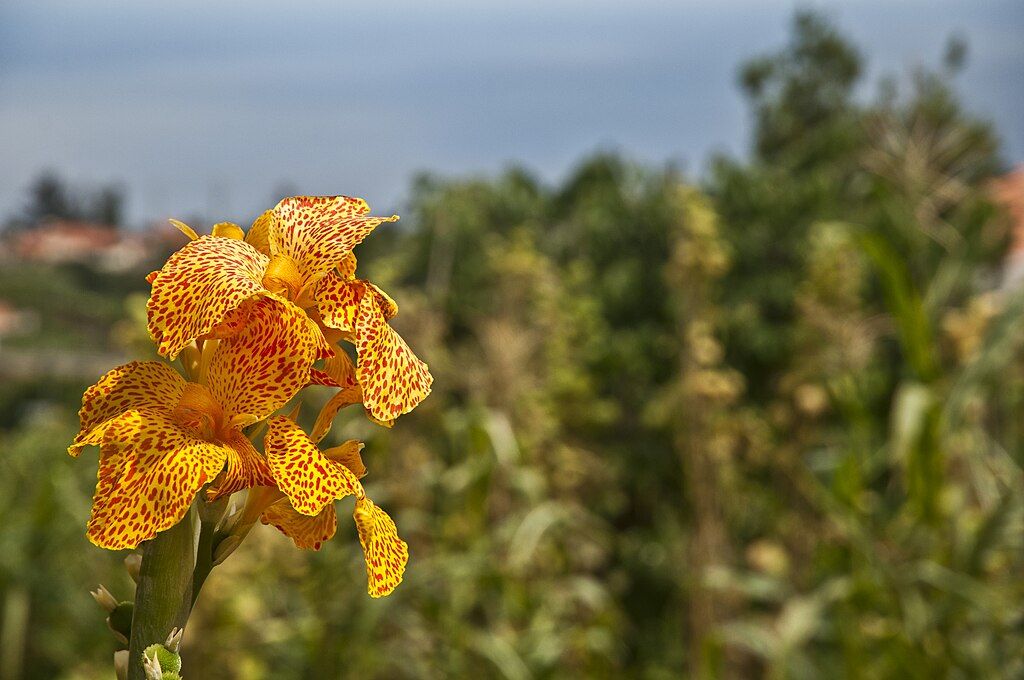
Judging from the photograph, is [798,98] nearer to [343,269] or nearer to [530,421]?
[530,421]

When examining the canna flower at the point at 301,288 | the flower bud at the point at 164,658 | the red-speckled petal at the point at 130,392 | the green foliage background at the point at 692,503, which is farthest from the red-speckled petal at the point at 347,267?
the green foliage background at the point at 692,503

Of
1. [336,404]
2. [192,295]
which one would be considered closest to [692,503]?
[336,404]

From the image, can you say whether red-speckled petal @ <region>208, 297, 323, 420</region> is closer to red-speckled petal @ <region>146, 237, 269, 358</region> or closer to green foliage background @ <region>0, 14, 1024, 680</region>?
red-speckled petal @ <region>146, 237, 269, 358</region>

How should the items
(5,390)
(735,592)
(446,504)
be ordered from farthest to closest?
(5,390) < (735,592) < (446,504)

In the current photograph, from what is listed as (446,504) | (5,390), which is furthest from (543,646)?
(5,390)

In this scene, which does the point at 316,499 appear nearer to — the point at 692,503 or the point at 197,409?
the point at 197,409

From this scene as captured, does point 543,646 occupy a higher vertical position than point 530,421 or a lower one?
lower
